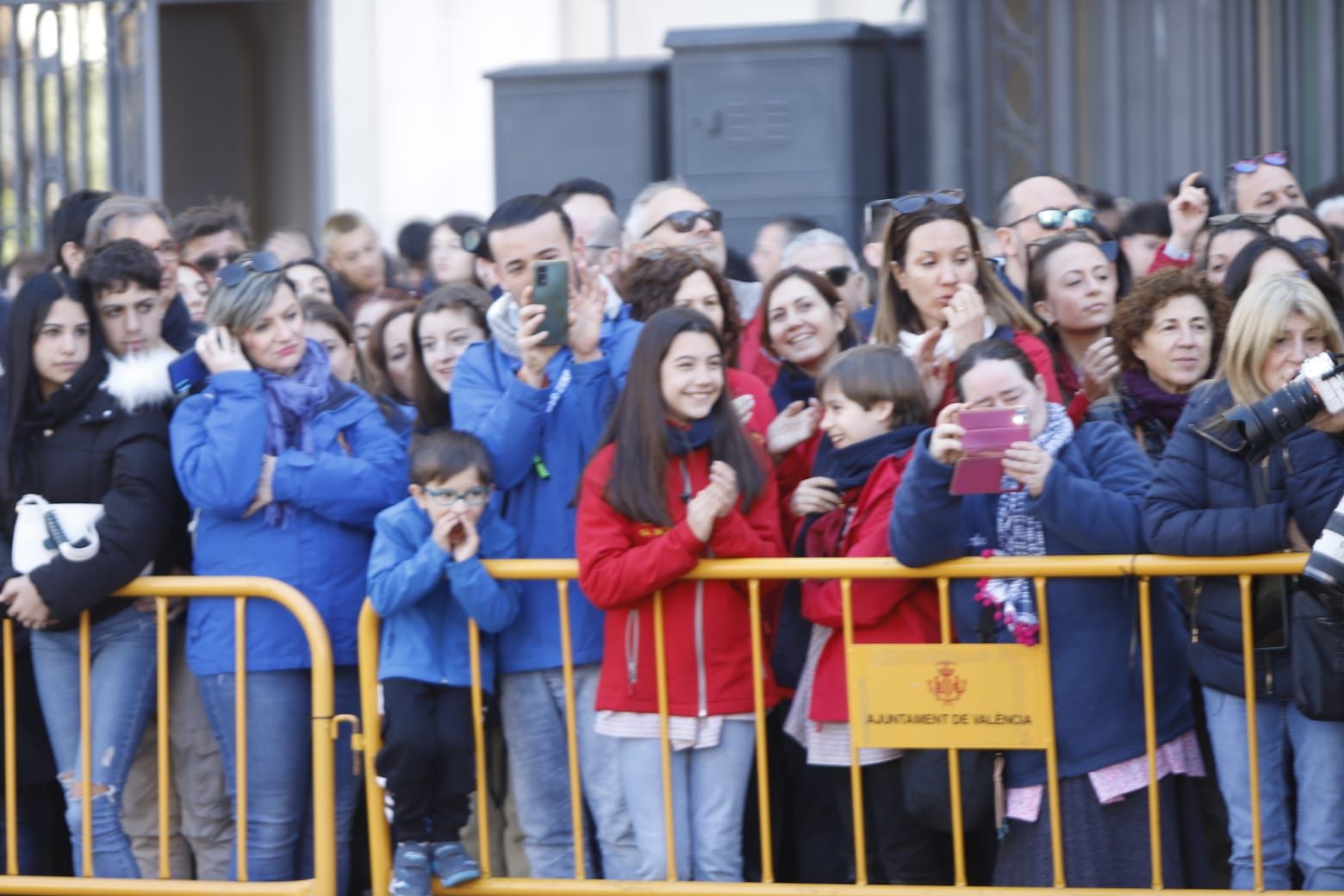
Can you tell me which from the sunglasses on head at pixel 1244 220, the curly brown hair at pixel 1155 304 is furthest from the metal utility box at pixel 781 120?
the curly brown hair at pixel 1155 304

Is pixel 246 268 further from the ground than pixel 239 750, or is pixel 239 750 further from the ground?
pixel 246 268

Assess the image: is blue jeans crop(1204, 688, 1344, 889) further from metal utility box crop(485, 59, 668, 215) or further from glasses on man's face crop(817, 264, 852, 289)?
metal utility box crop(485, 59, 668, 215)

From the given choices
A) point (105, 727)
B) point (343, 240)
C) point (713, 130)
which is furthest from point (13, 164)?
point (105, 727)

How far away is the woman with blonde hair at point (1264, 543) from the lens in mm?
5059

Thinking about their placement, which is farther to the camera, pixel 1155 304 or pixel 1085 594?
pixel 1155 304

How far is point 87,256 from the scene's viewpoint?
6.31 metres

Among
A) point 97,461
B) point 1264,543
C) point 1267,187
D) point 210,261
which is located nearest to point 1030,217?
point 1267,187

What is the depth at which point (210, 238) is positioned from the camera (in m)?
7.75

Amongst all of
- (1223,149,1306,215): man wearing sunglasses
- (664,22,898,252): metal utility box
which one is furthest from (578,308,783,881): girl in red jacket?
(664,22,898,252): metal utility box

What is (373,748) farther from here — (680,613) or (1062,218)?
(1062,218)

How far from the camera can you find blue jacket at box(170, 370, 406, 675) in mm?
5723

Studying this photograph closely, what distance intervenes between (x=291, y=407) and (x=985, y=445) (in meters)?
2.07

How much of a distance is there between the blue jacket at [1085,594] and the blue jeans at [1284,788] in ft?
0.54

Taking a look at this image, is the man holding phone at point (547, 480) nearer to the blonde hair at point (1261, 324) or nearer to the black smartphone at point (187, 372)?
the black smartphone at point (187, 372)
